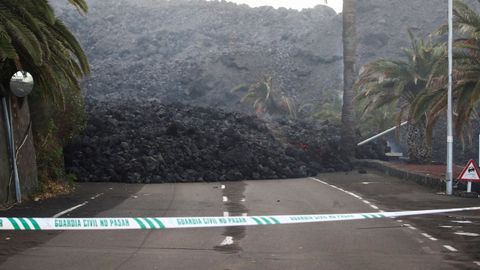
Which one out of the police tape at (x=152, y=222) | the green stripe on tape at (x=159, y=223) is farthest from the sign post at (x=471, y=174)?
the green stripe on tape at (x=159, y=223)

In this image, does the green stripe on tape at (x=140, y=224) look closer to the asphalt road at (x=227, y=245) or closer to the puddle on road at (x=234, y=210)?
the asphalt road at (x=227, y=245)

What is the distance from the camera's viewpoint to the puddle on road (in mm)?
11148

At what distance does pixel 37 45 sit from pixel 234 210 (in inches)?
260

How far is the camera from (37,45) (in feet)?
52.7

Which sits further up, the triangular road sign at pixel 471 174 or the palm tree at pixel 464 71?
the palm tree at pixel 464 71

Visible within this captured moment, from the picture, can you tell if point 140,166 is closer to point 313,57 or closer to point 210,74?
point 210,74

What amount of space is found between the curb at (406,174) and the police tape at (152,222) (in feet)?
35.8

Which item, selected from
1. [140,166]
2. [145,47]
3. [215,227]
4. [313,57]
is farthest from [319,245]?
[145,47]

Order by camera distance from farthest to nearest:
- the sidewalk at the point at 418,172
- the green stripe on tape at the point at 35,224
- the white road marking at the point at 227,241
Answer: the sidewalk at the point at 418,172
the green stripe on tape at the point at 35,224
the white road marking at the point at 227,241

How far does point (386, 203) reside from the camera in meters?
20.3

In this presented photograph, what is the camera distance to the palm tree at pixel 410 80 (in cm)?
3669

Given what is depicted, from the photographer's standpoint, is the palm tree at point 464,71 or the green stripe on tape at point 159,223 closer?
the green stripe on tape at point 159,223

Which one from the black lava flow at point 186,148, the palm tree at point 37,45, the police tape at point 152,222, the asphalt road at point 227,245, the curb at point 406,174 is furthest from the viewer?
the black lava flow at point 186,148

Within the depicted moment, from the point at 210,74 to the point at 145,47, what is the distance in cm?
2217
